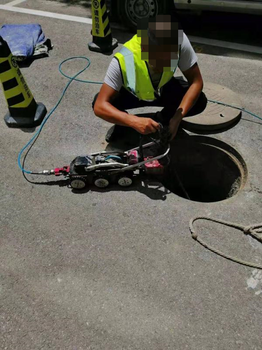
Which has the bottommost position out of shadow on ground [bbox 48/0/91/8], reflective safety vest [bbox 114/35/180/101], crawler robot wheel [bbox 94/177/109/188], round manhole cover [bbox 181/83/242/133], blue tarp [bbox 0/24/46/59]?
crawler robot wheel [bbox 94/177/109/188]

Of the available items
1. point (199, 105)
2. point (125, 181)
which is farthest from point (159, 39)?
point (125, 181)

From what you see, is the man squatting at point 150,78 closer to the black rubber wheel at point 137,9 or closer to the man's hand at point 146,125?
the man's hand at point 146,125

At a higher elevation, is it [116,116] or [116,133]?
[116,116]

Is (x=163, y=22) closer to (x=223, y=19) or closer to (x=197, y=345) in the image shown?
(x=197, y=345)

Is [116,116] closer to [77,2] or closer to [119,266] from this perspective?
[119,266]

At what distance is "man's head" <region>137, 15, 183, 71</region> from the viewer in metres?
2.51

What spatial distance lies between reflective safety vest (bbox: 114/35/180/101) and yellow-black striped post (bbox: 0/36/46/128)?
1474 millimetres

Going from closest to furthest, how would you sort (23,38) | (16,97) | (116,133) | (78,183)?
(78,183) < (116,133) < (16,97) < (23,38)

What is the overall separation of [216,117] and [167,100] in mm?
774

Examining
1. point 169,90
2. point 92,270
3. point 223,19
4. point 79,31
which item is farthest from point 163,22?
point 223,19

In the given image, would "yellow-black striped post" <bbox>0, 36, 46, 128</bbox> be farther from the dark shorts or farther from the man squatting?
the man squatting

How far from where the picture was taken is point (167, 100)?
3.37m

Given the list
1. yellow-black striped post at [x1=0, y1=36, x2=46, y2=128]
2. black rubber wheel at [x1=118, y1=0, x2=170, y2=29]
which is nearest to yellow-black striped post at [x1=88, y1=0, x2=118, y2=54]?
black rubber wheel at [x1=118, y1=0, x2=170, y2=29]

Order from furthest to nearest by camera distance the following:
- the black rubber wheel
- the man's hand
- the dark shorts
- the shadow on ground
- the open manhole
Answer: the shadow on ground < the black rubber wheel < the open manhole < the dark shorts < the man's hand
